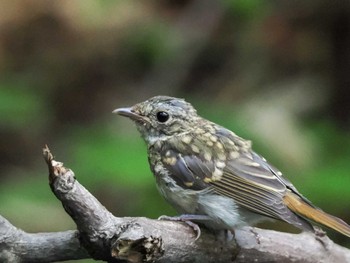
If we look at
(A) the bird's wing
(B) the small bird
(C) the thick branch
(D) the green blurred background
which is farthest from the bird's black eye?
(D) the green blurred background

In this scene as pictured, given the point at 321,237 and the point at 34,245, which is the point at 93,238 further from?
the point at 321,237

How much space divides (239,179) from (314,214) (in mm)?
373

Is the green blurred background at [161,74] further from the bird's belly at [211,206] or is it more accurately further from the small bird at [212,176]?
the bird's belly at [211,206]

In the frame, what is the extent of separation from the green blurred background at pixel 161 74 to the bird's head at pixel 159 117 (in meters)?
1.57

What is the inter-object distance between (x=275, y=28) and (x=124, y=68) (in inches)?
57.8

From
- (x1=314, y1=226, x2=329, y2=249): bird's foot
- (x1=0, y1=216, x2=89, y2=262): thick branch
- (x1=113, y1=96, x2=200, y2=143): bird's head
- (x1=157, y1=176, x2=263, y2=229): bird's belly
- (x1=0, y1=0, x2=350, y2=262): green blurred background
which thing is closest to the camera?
(x1=0, y1=216, x2=89, y2=262): thick branch

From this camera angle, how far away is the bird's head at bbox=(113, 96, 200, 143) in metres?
4.21

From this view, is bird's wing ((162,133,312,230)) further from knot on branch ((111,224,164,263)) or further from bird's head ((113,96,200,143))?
knot on branch ((111,224,164,263))

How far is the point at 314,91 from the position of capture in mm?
7500

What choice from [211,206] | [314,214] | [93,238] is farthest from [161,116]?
[93,238]

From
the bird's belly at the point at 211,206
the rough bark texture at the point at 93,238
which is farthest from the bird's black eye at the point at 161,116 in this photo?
the rough bark texture at the point at 93,238

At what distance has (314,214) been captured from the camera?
3738mm

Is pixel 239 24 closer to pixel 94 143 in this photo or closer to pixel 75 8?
pixel 75 8

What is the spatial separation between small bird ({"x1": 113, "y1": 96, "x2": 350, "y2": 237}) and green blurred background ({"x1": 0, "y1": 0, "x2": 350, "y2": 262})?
1.60 meters
